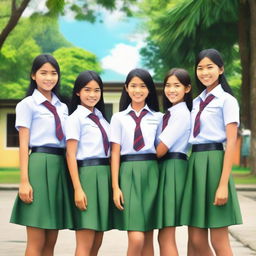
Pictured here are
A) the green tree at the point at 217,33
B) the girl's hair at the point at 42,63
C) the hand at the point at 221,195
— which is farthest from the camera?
Answer: the green tree at the point at 217,33

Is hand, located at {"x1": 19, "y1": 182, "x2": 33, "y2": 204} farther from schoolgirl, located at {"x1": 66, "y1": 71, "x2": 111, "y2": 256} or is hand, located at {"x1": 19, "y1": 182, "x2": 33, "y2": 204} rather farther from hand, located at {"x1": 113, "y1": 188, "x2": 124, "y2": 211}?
hand, located at {"x1": 113, "y1": 188, "x2": 124, "y2": 211}

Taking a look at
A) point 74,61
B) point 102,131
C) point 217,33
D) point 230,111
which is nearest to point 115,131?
point 102,131

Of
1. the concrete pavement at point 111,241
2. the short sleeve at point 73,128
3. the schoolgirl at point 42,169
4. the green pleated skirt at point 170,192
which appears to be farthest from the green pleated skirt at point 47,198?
the concrete pavement at point 111,241

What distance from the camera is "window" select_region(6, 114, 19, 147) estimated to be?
4731cm

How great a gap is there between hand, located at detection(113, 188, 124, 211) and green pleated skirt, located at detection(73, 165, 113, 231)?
117 millimetres

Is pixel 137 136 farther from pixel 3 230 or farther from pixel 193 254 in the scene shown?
pixel 3 230

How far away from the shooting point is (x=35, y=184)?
7.05 metres

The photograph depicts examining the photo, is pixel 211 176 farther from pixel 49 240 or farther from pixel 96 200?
pixel 49 240

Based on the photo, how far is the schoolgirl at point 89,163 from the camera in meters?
6.94

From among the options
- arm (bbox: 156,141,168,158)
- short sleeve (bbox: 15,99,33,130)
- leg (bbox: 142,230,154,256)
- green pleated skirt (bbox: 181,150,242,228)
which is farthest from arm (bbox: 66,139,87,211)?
green pleated skirt (bbox: 181,150,242,228)

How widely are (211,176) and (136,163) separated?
627 mm

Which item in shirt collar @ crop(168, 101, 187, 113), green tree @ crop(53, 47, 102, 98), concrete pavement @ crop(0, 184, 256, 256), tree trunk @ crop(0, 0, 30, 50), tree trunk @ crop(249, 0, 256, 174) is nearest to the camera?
shirt collar @ crop(168, 101, 187, 113)

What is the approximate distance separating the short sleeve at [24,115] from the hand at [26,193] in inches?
19.8

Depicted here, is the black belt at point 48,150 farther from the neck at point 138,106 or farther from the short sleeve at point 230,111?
the short sleeve at point 230,111
